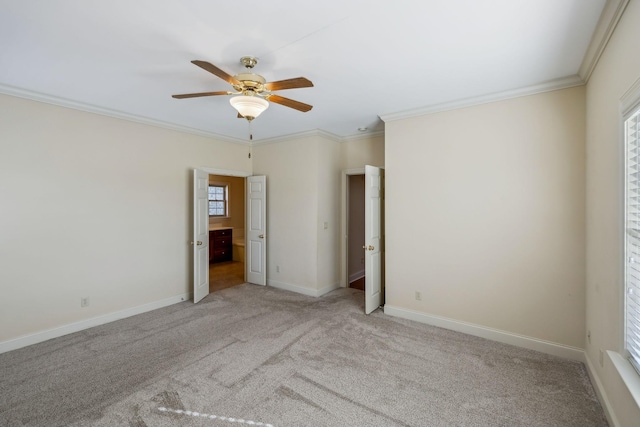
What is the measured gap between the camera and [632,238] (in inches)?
69.1

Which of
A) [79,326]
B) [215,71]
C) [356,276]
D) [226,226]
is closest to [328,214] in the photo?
[356,276]

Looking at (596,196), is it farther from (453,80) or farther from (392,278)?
(392,278)

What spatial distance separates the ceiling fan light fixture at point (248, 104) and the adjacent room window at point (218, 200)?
227 inches

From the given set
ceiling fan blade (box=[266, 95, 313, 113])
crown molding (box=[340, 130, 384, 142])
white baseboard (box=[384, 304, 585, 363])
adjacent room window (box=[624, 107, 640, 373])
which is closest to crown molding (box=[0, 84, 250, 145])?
crown molding (box=[340, 130, 384, 142])

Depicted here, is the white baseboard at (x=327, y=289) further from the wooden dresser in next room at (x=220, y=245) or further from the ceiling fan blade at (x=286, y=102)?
Result: the wooden dresser in next room at (x=220, y=245)

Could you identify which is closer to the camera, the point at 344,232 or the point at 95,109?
the point at 95,109

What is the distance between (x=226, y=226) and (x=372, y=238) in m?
5.15

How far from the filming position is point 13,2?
1750 mm

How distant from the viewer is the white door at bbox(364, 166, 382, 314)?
3932mm

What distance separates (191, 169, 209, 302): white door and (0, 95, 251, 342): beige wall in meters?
0.22

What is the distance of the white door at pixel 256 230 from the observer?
17.3 feet

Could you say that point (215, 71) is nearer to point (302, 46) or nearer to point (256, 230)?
point (302, 46)

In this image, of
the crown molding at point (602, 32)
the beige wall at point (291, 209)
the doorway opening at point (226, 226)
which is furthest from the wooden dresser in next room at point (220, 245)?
the crown molding at point (602, 32)

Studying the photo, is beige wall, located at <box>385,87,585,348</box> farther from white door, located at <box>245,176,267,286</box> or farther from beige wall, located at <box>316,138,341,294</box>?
white door, located at <box>245,176,267,286</box>
